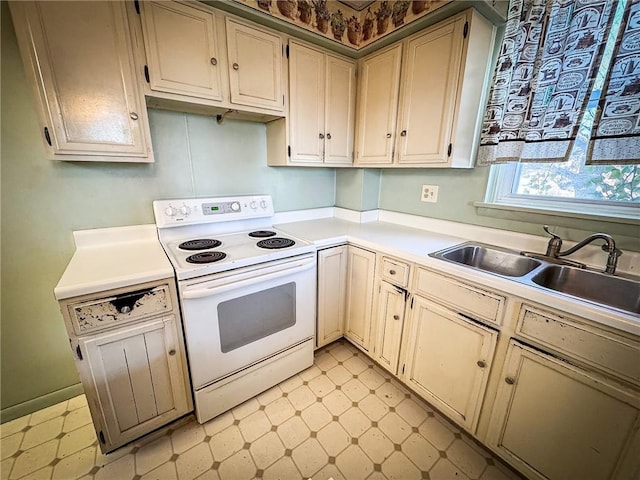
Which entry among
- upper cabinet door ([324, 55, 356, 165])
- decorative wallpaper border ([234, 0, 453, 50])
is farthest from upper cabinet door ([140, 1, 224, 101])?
upper cabinet door ([324, 55, 356, 165])

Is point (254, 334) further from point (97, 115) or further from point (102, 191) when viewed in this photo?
point (97, 115)

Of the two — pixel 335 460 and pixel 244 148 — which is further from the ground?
pixel 244 148

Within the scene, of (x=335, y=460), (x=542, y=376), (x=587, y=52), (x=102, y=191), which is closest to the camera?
(x=542, y=376)

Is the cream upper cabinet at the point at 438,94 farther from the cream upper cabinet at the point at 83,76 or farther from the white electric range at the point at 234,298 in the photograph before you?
Answer: the cream upper cabinet at the point at 83,76

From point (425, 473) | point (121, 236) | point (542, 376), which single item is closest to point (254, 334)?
point (121, 236)

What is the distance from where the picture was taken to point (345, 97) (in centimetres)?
197

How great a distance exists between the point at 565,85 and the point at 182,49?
6.23 ft

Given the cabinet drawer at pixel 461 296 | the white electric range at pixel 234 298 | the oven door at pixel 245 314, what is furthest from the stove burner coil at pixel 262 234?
the cabinet drawer at pixel 461 296

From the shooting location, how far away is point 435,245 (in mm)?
1615

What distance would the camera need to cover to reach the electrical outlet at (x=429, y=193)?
1.91 meters

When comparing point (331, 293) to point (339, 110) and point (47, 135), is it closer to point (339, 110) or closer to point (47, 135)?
point (339, 110)

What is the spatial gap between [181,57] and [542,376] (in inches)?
87.2

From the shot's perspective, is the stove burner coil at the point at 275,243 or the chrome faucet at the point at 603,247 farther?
Answer: the stove burner coil at the point at 275,243

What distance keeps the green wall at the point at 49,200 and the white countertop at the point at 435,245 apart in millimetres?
811
